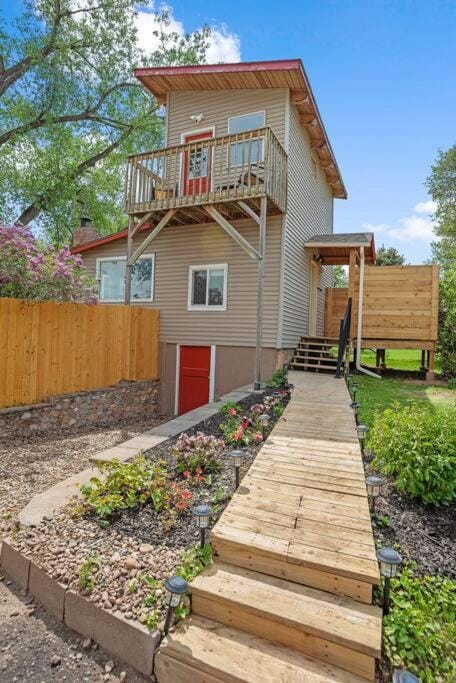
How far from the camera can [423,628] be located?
Result: 200cm

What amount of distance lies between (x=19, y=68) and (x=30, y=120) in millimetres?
1893

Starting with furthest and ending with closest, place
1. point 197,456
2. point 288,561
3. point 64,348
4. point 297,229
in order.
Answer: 1. point 297,229
2. point 64,348
3. point 197,456
4. point 288,561

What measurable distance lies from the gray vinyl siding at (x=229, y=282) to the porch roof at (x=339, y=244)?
6.16ft

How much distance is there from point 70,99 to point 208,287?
11467 mm

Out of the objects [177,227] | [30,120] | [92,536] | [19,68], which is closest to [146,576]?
[92,536]

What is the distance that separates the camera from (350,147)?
518 inches

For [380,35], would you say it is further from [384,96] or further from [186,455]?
[186,455]

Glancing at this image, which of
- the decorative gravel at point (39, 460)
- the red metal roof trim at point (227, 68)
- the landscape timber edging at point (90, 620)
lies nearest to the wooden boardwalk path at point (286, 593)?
the landscape timber edging at point (90, 620)

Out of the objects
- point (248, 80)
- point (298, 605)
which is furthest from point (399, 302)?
point (298, 605)

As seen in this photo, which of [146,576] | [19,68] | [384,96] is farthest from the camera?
[19,68]

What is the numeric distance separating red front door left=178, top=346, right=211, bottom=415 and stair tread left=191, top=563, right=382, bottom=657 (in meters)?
7.45

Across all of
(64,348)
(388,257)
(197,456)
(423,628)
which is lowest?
(423,628)

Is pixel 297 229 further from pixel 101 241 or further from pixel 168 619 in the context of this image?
pixel 168 619

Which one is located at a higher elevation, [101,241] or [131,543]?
[101,241]
